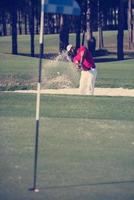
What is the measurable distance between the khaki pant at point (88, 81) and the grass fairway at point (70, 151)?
2736 millimetres

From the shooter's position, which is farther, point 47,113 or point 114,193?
point 47,113

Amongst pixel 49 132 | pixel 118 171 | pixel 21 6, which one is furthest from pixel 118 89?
pixel 21 6

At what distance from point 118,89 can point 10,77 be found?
485 cm

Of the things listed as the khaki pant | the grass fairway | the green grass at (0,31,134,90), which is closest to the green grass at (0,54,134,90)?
the green grass at (0,31,134,90)

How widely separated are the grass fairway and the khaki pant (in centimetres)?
274

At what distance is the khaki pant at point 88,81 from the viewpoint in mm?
18641

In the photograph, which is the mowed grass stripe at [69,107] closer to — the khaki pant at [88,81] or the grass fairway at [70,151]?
the grass fairway at [70,151]

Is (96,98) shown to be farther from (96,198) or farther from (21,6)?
(21,6)

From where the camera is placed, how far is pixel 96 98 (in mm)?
17797

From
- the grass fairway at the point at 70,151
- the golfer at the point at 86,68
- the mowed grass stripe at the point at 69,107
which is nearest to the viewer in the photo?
the grass fairway at the point at 70,151

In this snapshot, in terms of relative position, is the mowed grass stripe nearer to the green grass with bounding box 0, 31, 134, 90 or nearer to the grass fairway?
the grass fairway

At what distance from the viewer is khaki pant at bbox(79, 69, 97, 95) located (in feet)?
61.2

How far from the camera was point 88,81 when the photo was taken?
18953 millimetres

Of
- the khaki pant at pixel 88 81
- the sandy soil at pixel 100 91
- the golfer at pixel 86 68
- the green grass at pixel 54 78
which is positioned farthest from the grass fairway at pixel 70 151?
the green grass at pixel 54 78
